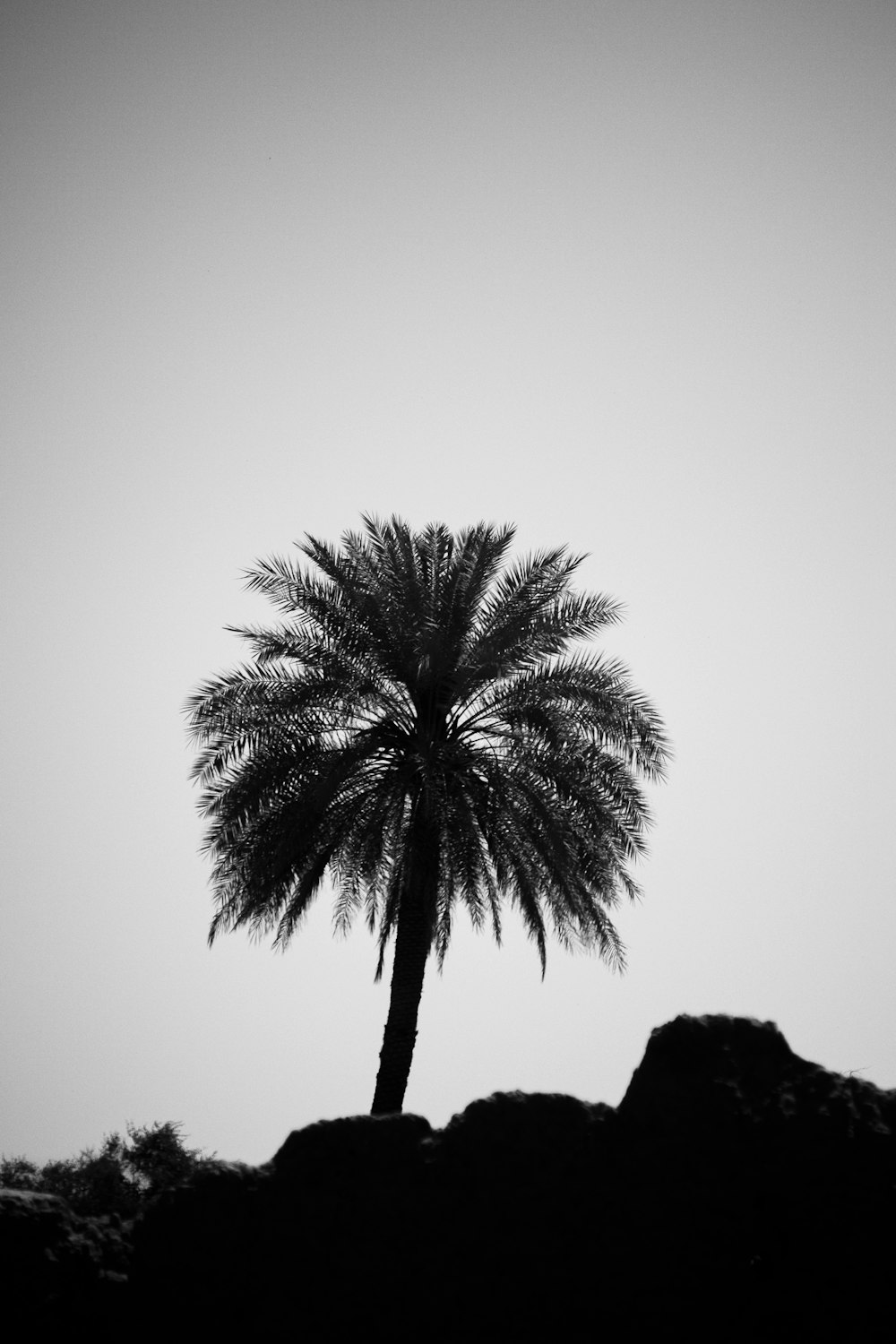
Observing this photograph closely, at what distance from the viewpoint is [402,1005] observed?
1386cm

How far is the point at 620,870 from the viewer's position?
49.5 feet

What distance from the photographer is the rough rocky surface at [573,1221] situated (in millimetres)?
5633

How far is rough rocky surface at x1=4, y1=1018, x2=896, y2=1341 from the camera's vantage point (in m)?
5.63

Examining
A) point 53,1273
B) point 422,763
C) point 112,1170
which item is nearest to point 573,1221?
point 53,1273

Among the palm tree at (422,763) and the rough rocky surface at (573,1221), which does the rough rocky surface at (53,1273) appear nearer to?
the rough rocky surface at (573,1221)

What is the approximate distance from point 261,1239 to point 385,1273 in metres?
0.77

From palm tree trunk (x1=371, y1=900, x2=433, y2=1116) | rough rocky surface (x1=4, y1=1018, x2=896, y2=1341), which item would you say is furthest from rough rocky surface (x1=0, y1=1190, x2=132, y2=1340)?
palm tree trunk (x1=371, y1=900, x2=433, y2=1116)

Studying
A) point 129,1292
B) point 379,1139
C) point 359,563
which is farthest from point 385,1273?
point 359,563

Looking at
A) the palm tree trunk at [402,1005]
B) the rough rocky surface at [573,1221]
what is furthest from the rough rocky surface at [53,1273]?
the palm tree trunk at [402,1005]

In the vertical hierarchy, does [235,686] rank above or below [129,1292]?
above

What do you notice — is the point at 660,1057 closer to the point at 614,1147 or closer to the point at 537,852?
the point at 614,1147

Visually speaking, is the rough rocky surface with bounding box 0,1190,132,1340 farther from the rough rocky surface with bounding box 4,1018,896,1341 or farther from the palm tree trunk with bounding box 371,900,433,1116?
the palm tree trunk with bounding box 371,900,433,1116

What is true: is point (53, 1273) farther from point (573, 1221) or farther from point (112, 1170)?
point (112, 1170)

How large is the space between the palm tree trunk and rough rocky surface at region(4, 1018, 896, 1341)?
731 centimetres
